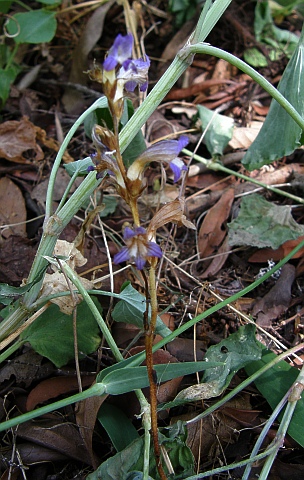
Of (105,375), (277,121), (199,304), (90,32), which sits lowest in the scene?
(199,304)

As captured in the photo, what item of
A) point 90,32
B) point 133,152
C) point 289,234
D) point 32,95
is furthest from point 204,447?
point 90,32

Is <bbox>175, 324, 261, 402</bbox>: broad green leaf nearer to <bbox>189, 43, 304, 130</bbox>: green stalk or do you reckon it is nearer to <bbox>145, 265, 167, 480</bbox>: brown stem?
<bbox>145, 265, 167, 480</bbox>: brown stem

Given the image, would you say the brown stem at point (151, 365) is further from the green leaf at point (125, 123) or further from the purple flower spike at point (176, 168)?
the green leaf at point (125, 123)

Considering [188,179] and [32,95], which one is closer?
[188,179]

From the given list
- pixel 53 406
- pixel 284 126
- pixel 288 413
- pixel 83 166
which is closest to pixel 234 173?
pixel 284 126

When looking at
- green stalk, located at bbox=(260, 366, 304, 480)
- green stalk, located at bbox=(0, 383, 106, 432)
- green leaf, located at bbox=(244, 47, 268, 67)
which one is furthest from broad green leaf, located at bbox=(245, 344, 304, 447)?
green leaf, located at bbox=(244, 47, 268, 67)

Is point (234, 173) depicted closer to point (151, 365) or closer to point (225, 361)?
point (225, 361)

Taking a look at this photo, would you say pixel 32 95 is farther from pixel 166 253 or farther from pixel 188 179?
pixel 166 253
